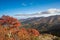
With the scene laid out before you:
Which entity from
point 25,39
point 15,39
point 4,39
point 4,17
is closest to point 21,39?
point 25,39

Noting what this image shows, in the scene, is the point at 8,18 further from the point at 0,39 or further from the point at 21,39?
the point at 0,39

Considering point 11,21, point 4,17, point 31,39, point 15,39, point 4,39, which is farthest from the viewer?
point 4,17

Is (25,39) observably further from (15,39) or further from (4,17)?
(4,17)

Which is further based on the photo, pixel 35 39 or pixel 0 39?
pixel 35 39

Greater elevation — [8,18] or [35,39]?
[8,18]

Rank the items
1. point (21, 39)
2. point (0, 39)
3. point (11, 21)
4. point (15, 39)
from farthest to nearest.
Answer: point (11, 21)
point (21, 39)
point (15, 39)
point (0, 39)

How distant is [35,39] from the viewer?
74.8 ft

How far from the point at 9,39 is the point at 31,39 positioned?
508 centimetres

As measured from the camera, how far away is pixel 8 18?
2413 inches

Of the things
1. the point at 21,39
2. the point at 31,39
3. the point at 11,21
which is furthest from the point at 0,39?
the point at 11,21

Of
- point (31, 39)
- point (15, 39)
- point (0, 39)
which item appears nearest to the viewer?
point (0, 39)

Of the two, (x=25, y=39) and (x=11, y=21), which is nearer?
(x=25, y=39)

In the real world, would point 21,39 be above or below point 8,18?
below

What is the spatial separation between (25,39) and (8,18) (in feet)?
132
